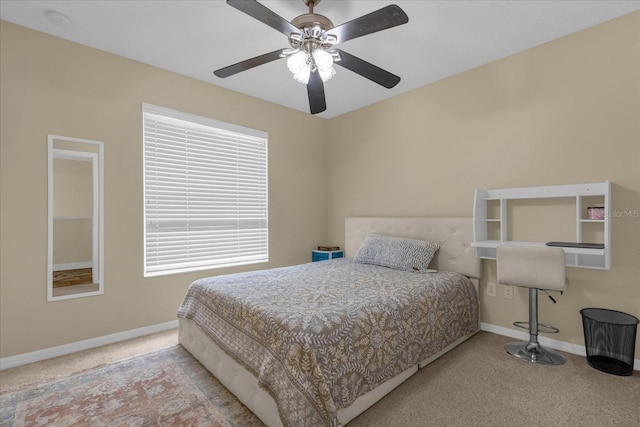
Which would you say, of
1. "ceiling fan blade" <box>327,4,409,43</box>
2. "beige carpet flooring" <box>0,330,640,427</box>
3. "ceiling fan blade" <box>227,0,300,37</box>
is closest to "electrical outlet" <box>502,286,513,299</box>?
"beige carpet flooring" <box>0,330,640,427</box>

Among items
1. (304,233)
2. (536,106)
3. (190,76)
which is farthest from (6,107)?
(536,106)

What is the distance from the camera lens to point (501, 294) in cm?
279

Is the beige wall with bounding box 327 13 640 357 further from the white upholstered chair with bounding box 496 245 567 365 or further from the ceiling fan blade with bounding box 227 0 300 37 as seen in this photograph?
the ceiling fan blade with bounding box 227 0 300 37

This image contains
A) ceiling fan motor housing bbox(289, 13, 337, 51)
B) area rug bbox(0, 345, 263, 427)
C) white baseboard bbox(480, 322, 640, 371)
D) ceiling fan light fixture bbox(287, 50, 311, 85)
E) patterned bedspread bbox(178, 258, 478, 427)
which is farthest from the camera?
white baseboard bbox(480, 322, 640, 371)

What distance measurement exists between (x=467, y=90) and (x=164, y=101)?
3.07 m

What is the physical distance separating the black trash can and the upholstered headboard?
83cm

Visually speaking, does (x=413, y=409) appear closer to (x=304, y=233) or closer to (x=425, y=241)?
(x=425, y=241)

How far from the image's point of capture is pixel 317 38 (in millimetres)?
1826

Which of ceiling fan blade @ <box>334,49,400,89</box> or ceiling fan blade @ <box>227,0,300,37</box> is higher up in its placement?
ceiling fan blade @ <box>227,0,300,37</box>

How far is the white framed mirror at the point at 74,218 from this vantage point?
96.6 inches

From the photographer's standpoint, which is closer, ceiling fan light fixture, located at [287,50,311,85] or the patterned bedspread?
the patterned bedspread

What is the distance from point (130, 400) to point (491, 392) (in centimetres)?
227

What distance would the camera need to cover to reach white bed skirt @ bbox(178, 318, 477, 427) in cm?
160

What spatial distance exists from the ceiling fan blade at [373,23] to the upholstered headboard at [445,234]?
77.3 inches
